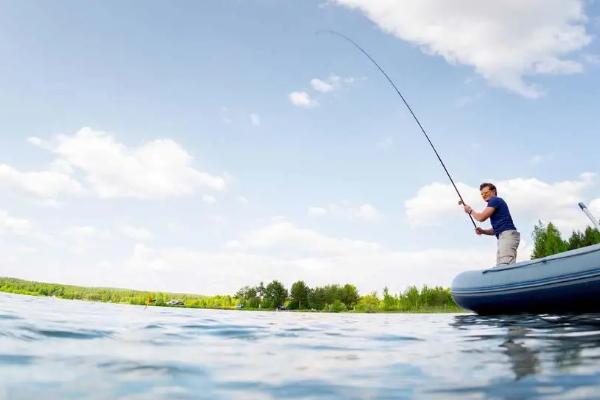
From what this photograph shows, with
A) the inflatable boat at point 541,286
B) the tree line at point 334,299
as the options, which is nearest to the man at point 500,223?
the inflatable boat at point 541,286

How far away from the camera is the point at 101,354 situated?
3.24m

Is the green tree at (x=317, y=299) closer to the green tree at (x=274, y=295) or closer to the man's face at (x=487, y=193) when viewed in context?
the green tree at (x=274, y=295)

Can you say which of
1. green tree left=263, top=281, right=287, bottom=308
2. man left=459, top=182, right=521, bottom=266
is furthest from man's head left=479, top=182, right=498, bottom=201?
green tree left=263, top=281, right=287, bottom=308

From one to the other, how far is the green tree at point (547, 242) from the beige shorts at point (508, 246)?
984 inches

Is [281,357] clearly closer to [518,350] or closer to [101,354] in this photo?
[101,354]

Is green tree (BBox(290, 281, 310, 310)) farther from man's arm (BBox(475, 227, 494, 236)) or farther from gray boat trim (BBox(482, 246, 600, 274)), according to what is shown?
gray boat trim (BBox(482, 246, 600, 274))

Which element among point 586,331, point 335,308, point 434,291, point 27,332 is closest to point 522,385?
point 586,331

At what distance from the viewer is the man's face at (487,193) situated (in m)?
9.60

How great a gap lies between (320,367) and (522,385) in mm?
1206

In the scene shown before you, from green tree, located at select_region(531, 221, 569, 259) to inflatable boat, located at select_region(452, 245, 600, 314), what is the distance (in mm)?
24972

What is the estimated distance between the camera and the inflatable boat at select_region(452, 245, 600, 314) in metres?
7.73

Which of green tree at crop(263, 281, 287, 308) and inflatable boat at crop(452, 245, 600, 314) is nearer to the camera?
inflatable boat at crop(452, 245, 600, 314)

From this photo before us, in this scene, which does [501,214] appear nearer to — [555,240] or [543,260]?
[543,260]

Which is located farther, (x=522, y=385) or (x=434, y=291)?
(x=434, y=291)
